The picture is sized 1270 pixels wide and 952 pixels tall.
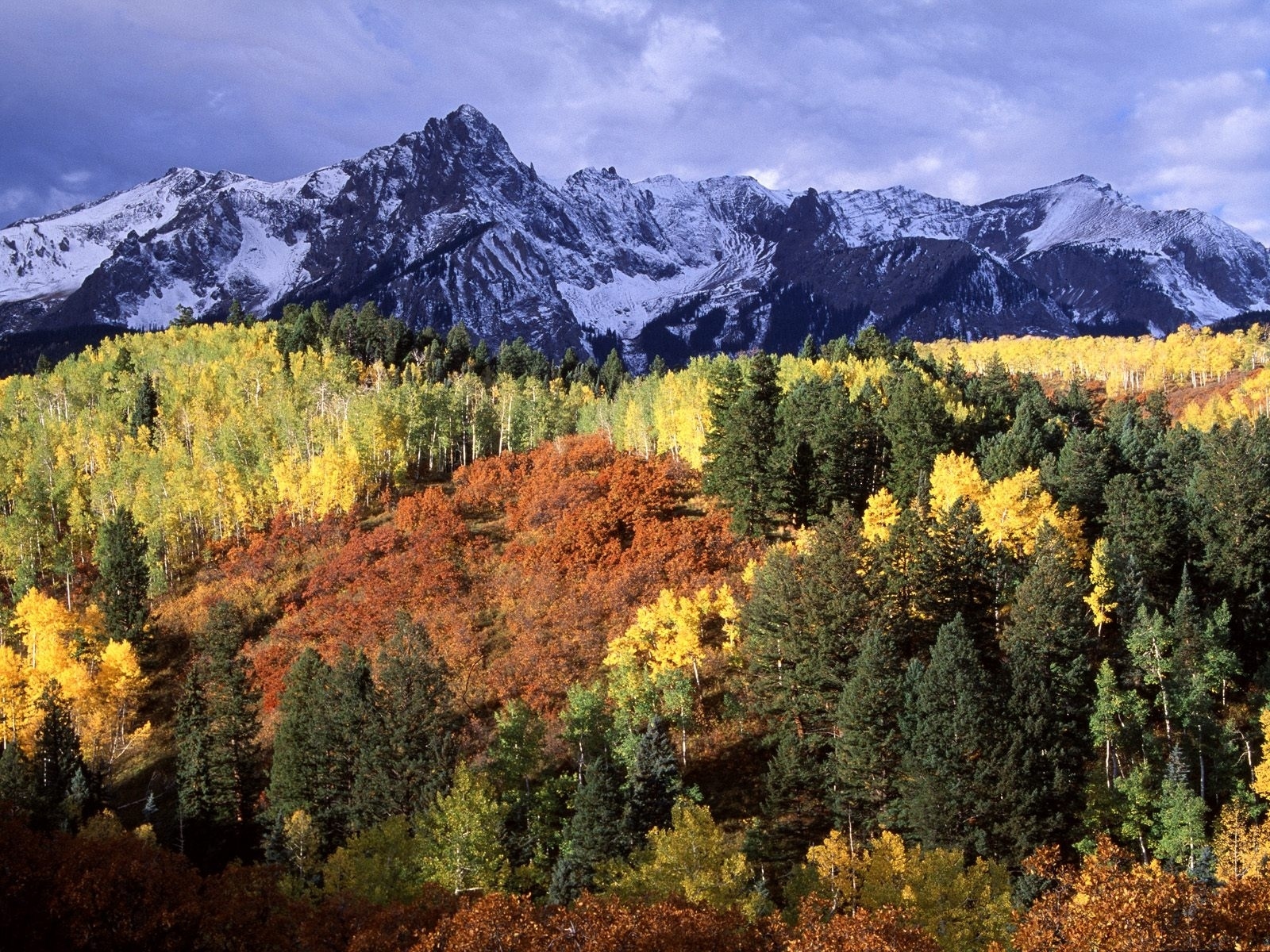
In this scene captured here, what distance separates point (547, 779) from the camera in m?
45.1

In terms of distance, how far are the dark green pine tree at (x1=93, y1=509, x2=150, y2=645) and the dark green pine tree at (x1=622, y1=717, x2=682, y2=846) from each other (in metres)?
53.8

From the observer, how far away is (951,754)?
37.6m

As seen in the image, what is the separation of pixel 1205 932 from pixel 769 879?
27271mm

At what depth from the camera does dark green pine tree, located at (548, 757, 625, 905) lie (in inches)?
1433

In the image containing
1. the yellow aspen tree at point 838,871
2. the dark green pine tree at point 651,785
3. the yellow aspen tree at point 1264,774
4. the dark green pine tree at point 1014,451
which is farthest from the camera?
the dark green pine tree at point 1014,451

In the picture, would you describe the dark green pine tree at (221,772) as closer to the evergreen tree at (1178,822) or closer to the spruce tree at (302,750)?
the spruce tree at (302,750)

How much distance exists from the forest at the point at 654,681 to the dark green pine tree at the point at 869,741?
0.17 metres

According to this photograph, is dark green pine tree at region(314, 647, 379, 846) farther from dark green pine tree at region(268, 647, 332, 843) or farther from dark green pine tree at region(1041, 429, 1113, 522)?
dark green pine tree at region(1041, 429, 1113, 522)

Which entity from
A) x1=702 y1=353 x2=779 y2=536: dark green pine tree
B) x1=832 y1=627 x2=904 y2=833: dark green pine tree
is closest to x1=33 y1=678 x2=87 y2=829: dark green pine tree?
x1=832 y1=627 x2=904 y2=833: dark green pine tree

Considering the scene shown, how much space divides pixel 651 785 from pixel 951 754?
43.8ft

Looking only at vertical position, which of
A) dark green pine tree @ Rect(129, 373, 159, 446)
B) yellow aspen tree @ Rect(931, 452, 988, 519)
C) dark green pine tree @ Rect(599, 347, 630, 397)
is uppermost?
dark green pine tree @ Rect(599, 347, 630, 397)

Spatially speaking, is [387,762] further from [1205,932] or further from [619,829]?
[1205,932]

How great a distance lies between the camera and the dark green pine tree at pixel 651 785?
39.6 meters

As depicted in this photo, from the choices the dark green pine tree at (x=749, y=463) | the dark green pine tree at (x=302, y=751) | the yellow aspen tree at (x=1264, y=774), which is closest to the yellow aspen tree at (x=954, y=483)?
the dark green pine tree at (x=749, y=463)
